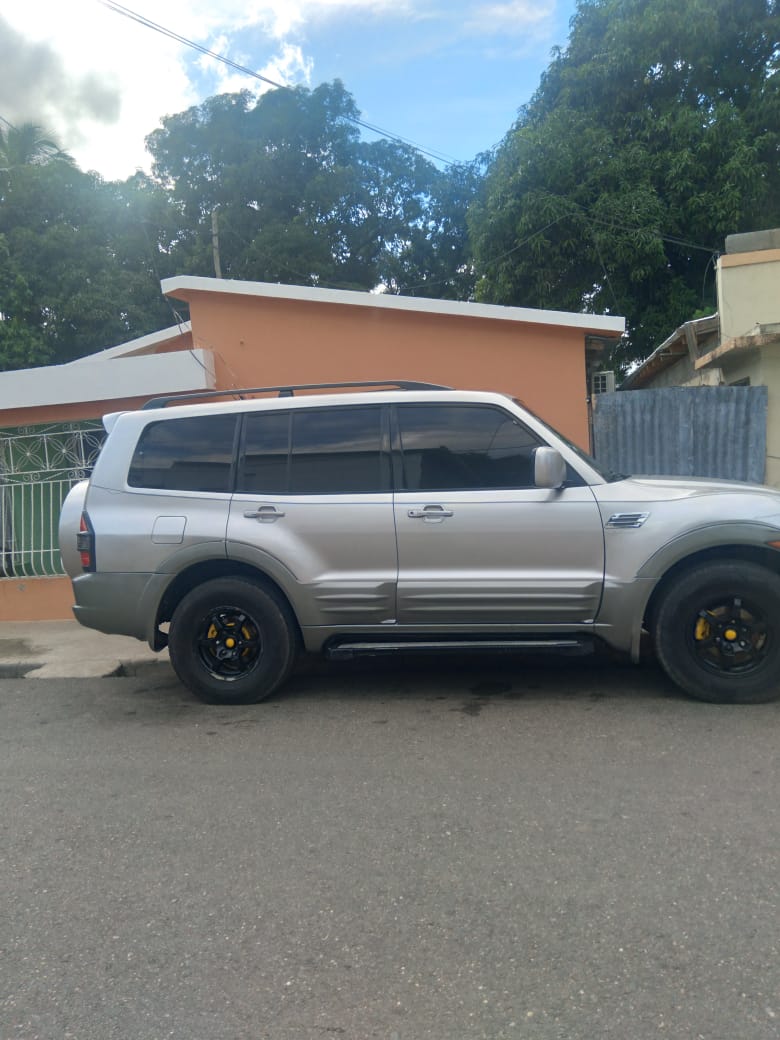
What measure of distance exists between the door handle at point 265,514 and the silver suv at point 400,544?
3 centimetres

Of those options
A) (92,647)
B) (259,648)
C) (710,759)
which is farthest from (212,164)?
(710,759)

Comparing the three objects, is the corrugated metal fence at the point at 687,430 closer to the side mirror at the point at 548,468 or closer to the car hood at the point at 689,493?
the car hood at the point at 689,493

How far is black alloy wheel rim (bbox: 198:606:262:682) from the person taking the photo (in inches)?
208

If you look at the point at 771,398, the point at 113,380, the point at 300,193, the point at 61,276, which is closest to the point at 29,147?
the point at 61,276

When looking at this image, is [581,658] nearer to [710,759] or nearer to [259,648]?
[710,759]

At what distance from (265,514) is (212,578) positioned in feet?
1.92

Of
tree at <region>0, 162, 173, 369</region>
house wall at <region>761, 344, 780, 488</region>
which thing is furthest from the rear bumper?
tree at <region>0, 162, 173, 369</region>

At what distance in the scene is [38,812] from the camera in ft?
12.8

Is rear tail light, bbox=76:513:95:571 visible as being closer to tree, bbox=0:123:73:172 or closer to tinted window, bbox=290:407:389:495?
tinted window, bbox=290:407:389:495

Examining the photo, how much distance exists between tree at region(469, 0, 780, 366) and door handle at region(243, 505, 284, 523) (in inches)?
516

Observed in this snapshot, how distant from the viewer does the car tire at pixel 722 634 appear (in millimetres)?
4750

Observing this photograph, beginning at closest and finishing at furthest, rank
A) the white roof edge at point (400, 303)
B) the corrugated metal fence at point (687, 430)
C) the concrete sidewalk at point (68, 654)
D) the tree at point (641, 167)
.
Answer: the concrete sidewalk at point (68, 654) < the corrugated metal fence at point (687, 430) < the white roof edge at point (400, 303) < the tree at point (641, 167)

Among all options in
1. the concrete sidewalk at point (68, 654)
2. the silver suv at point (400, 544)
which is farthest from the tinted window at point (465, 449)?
the concrete sidewalk at point (68, 654)

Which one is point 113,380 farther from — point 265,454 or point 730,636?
point 730,636
